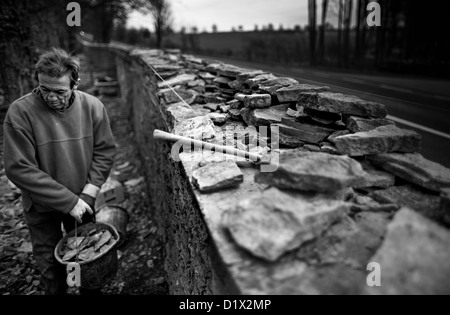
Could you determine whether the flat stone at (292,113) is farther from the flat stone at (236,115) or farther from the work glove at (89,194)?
the work glove at (89,194)

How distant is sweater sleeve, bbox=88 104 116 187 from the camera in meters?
2.72

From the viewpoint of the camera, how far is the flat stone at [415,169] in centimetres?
153

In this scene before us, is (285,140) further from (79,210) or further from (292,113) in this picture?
(79,210)

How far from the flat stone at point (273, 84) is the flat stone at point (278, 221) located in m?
1.73

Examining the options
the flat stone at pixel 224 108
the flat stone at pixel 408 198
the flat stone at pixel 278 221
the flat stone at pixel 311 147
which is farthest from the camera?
the flat stone at pixel 224 108

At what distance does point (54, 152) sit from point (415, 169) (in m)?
2.81

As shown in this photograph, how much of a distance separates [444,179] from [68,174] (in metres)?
2.87

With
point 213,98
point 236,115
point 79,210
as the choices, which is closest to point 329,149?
point 236,115

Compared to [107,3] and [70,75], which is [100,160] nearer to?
[70,75]

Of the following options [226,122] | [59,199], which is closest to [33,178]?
[59,199]

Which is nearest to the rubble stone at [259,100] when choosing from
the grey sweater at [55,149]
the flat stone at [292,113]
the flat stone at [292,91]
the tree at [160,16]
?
the flat stone at [292,91]

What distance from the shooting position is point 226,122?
2.75 m
